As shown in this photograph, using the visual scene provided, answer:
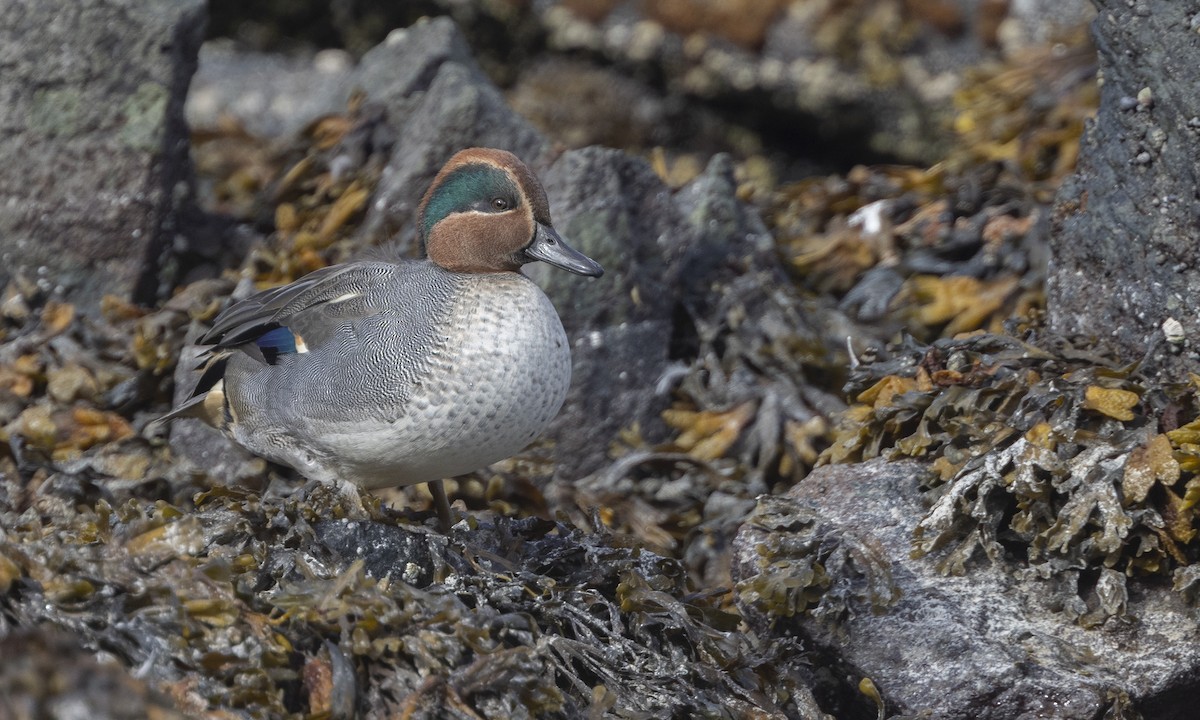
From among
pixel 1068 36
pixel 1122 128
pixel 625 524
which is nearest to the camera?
pixel 1122 128

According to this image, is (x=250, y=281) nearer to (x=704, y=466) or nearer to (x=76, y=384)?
(x=76, y=384)

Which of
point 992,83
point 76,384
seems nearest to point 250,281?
point 76,384

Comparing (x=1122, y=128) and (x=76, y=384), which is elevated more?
(x=1122, y=128)

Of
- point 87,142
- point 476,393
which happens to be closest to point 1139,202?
point 476,393

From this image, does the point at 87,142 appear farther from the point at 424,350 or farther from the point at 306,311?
the point at 424,350

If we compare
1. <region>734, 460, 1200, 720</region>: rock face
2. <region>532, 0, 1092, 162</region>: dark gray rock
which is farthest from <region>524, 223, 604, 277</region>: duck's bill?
<region>532, 0, 1092, 162</region>: dark gray rock

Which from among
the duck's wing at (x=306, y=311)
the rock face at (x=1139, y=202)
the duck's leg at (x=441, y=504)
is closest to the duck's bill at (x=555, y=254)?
the duck's wing at (x=306, y=311)

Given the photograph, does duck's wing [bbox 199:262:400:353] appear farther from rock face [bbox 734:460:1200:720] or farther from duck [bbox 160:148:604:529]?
rock face [bbox 734:460:1200:720]

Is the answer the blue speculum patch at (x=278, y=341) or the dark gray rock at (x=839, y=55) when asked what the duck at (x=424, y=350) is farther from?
the dark gray rock at (x=839, y=55)
